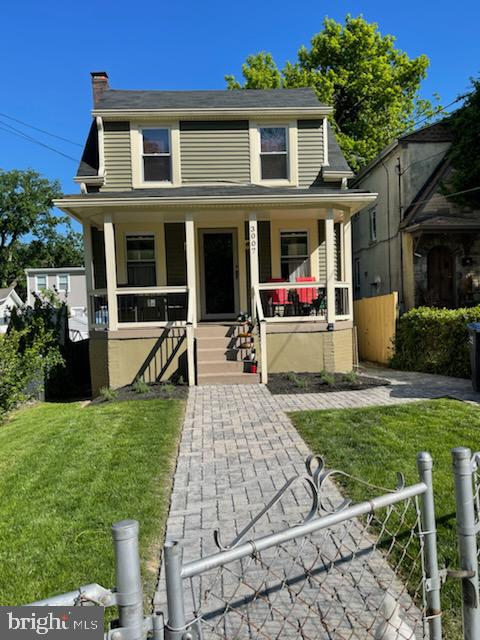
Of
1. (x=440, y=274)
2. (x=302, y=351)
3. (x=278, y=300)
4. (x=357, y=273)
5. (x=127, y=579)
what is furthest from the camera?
(x=357, y=273)

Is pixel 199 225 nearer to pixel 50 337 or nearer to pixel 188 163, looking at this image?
pixel 188 163

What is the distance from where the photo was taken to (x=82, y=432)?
21.7 ft

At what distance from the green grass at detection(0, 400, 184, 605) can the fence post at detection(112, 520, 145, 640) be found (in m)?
1.65

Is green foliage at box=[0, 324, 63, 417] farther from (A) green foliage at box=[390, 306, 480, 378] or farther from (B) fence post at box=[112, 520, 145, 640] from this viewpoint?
(A) green foliage at box=[390, 306, 480, 378]

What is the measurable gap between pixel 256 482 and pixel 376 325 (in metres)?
11.0

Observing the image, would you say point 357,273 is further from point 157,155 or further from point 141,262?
point 157,155

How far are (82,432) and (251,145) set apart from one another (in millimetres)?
8998

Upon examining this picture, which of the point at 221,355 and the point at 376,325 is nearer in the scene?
the point at 221,355

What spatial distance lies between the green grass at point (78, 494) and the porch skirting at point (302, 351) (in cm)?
364

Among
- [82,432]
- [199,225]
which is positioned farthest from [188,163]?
[82,432]

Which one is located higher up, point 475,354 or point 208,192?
point 208,192

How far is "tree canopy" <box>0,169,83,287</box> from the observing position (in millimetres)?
45500

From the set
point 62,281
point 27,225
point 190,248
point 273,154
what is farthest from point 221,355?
point 27,225

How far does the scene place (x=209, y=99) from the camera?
1335cm
